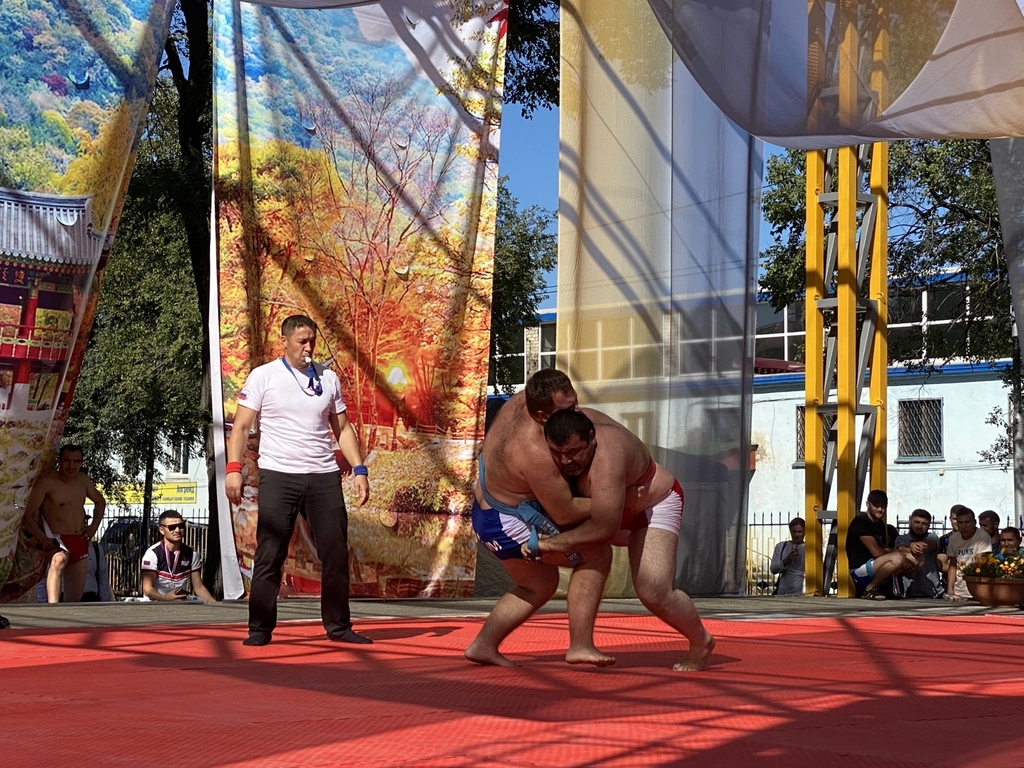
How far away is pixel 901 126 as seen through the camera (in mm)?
5691

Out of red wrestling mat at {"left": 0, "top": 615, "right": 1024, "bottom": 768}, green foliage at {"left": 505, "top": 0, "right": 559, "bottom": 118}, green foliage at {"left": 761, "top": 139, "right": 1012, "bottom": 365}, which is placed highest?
green foliage at {"left": 505, "top": 0, "right": 559, "bottom": 118}

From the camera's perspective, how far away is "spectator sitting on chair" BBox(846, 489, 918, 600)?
12.0 meters

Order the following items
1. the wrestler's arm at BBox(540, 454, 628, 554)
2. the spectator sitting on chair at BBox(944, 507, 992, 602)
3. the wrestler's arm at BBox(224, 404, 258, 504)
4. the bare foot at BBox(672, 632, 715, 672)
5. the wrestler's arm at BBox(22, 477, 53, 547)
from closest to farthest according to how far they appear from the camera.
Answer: the wrestler's arm at BBox(540, 454, 628, 554)
the bare foot at BBox(672, 632, 715, 672)
the wrestler's arm at BBox(224, 404, 258, 504)
the wrestler's arm at BBox(22, 477, 53, 547)
the spectator sitting on chair at BBox(944, 507, 992, 602)

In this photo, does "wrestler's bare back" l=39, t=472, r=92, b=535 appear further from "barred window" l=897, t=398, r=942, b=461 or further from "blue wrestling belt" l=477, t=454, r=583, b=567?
"barred window" l=897, t=398, r=942, b=461

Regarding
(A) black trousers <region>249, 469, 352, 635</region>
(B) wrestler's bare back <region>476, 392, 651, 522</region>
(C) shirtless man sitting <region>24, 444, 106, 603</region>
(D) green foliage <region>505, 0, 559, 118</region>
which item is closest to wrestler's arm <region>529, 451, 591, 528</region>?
(B) wrestler's bare back <region>476, 392, 651, 522</region>

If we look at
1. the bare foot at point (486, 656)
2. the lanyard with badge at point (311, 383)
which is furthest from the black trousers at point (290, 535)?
the bare foot at point (486, 656)

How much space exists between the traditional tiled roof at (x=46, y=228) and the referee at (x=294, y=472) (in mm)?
2939

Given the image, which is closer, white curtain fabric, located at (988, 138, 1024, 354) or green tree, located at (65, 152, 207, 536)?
white curtain fabric, located at (988, 138, 1024, 354)

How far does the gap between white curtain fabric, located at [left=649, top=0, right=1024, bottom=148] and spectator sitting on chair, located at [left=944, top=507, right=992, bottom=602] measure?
713 centimetres

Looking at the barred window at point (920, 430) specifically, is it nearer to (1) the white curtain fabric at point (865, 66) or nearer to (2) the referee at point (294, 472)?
(2) the referee at point (294, 472)

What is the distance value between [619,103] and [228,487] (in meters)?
5.98

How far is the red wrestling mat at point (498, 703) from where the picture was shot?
138 inches

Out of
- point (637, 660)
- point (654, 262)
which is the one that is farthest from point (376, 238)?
point (637, 660)

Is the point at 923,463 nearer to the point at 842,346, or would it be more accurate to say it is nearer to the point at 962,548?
the point at 962,548
